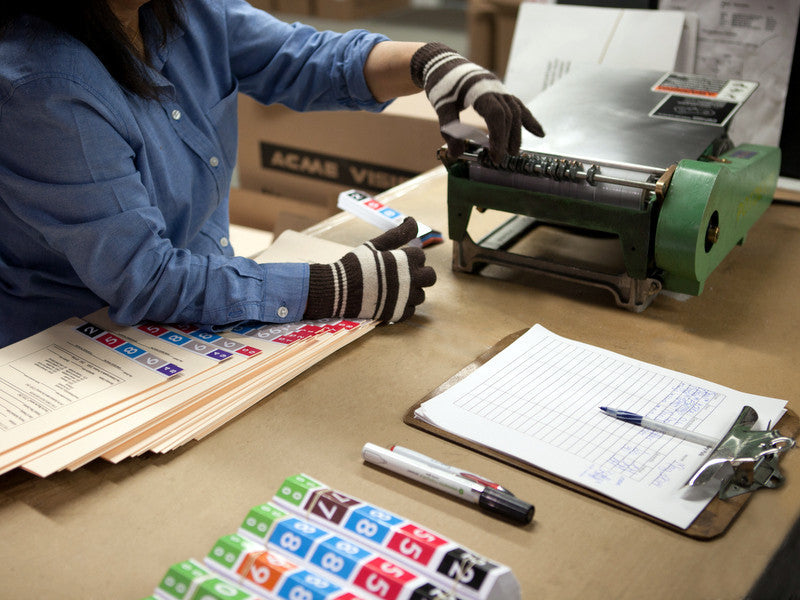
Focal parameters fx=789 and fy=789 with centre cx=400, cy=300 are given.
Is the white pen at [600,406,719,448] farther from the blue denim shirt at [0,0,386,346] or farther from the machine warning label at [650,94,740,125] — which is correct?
the machine warning label at [650,94,740,125]

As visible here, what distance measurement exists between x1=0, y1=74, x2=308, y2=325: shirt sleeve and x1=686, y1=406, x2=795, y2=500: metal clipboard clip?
1.66ft

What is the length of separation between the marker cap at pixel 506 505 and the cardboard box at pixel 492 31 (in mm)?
2644

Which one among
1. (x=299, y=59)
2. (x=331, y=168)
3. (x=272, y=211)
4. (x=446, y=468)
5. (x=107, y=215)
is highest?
(x=299, y=59)

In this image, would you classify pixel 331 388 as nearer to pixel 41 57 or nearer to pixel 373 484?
pixel 373 484

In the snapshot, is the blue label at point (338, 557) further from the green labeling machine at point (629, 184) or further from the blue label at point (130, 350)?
the green labeling machine at point (629, 184)

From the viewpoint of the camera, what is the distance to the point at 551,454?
2.52 ft

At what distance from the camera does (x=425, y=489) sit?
74 cm

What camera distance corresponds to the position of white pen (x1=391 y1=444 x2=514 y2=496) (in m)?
0.73

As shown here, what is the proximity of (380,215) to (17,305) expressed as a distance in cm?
54

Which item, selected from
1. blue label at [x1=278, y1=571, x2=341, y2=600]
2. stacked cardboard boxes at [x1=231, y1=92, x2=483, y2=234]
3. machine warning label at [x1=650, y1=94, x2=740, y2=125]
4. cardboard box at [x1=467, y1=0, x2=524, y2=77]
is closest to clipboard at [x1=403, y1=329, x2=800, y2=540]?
blue label at [x1=278, y1=571, x2=341, y2=600]

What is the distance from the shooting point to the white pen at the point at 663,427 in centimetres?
77

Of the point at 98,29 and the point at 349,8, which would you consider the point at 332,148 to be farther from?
the point at 349,8

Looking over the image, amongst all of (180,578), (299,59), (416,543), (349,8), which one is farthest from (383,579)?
(349,8)

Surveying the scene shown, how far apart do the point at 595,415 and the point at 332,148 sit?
49.3 inches
